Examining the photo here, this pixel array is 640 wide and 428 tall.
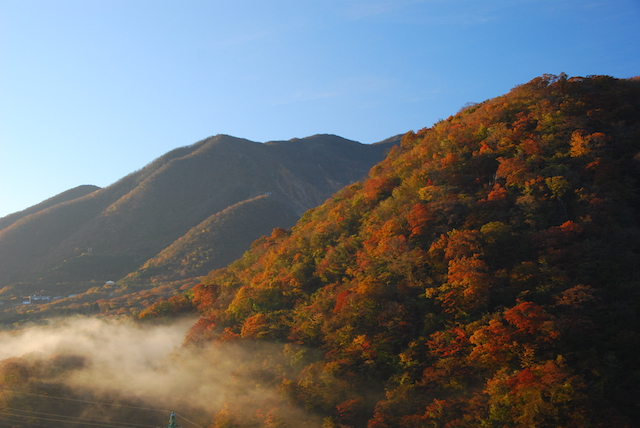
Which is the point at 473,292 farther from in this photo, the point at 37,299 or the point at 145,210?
the point at 145,210

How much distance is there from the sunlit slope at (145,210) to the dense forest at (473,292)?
70.0 metres

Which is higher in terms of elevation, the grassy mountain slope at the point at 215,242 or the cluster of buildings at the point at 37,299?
the grassy mountain slope at the point at 215,242

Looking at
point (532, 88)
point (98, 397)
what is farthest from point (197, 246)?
point (532, 88)

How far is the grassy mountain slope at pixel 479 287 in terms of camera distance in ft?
98.6

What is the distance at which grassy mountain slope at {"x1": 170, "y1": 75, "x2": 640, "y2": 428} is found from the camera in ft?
98.6

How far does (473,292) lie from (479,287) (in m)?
0.51

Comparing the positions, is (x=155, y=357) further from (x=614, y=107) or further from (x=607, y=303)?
(x=614, y=107)

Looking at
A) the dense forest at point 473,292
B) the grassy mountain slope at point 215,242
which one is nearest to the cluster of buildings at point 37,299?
the grassy mountain slope at point 215,242

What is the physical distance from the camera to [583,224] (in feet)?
122

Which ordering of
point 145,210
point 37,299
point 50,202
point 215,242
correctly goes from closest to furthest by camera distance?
point 37,299 → point 215,242 → point 145,210 → point 50,202

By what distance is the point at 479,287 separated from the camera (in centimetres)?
3478

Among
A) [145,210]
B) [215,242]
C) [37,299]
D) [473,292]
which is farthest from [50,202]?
[473,292]

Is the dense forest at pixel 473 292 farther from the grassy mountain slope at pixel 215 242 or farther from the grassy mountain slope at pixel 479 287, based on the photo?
the grassy mountain slope at pixel 215 242

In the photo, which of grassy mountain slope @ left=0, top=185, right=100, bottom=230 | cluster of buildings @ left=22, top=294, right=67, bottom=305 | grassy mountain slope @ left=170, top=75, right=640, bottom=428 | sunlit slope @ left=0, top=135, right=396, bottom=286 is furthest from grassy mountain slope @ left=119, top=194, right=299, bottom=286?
grassy mountain slope @ left=170, top=75, right=640, bottom=428
